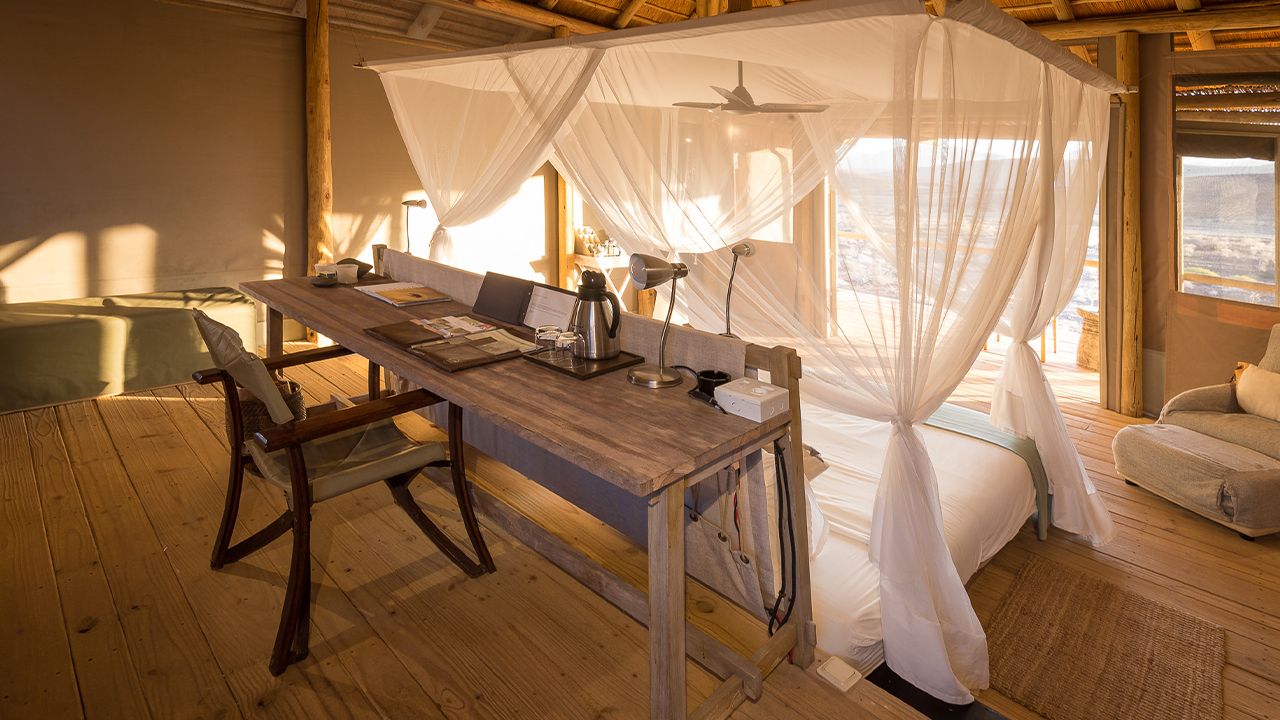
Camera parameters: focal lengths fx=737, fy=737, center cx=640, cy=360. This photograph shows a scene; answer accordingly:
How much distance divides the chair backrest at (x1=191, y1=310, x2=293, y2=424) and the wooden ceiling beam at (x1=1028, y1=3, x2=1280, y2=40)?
4.93 m

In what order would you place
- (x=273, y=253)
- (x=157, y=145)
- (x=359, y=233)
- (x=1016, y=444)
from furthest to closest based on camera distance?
(x=359, y=233) < (x=273, y=253) < (x=157, y=145) < (x=1016, y=444)

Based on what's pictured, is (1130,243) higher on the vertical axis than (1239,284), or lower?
higher

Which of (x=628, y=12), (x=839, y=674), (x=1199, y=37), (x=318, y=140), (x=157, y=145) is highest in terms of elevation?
(x=628, y=12)

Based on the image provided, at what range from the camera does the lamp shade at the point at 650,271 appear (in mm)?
1807

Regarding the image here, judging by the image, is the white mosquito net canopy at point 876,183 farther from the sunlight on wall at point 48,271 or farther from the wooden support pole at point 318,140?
the sunlight on wall at point 48,271

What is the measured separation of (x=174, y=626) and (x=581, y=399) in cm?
128

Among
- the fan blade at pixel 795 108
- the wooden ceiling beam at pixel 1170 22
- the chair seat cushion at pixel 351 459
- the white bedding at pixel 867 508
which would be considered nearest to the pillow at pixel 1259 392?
the white bedding at pixel 867 508

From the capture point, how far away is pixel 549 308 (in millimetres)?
2457

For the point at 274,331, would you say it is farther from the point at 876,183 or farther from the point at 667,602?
the point at 876,183

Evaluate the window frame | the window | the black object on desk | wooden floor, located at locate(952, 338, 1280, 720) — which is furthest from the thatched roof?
wooden floor, located at locate(952, 338, 1280, 720)

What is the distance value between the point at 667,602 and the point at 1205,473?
119 inches

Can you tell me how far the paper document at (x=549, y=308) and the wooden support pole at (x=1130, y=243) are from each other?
3935 millimetres

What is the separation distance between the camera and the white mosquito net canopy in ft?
6.63

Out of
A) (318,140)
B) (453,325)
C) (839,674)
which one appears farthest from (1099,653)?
(318,140)
